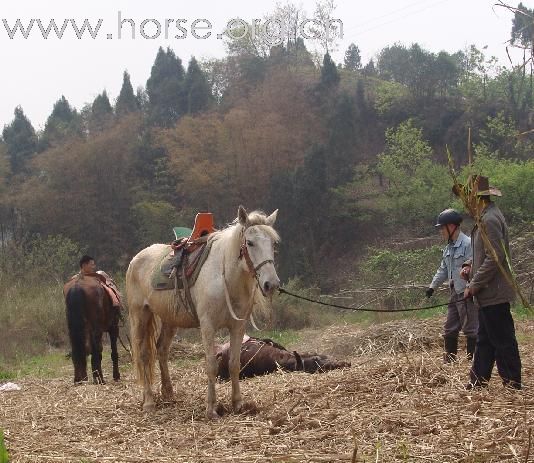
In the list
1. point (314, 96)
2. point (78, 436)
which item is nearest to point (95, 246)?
point (314, 96)

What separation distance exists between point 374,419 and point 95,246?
32.3 metres

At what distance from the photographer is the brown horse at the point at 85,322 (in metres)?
10.5

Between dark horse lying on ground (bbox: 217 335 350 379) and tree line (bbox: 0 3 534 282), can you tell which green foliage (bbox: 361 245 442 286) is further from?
dark horse lying on ground (bbox: 217 335 350 379)

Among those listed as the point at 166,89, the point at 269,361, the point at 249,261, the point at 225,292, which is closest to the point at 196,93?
the point at 166,89

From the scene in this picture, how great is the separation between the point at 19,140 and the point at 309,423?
47603 mm

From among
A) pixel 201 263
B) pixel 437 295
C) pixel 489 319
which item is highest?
pixel 201 263

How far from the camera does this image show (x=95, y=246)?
3616 cm

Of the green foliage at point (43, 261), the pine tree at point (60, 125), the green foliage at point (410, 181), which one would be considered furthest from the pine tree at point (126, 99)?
the green foliage at point (43, 261)

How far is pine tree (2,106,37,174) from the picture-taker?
4722 cm

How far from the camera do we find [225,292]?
6.62 meters

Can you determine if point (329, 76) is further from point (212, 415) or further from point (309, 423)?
point (309, 423)

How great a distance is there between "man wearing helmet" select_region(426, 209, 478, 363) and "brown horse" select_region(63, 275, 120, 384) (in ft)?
15.9

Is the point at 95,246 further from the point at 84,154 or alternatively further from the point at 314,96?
the point at 314,96

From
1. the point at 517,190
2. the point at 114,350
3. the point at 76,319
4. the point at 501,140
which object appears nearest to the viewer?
the point at 76,319
